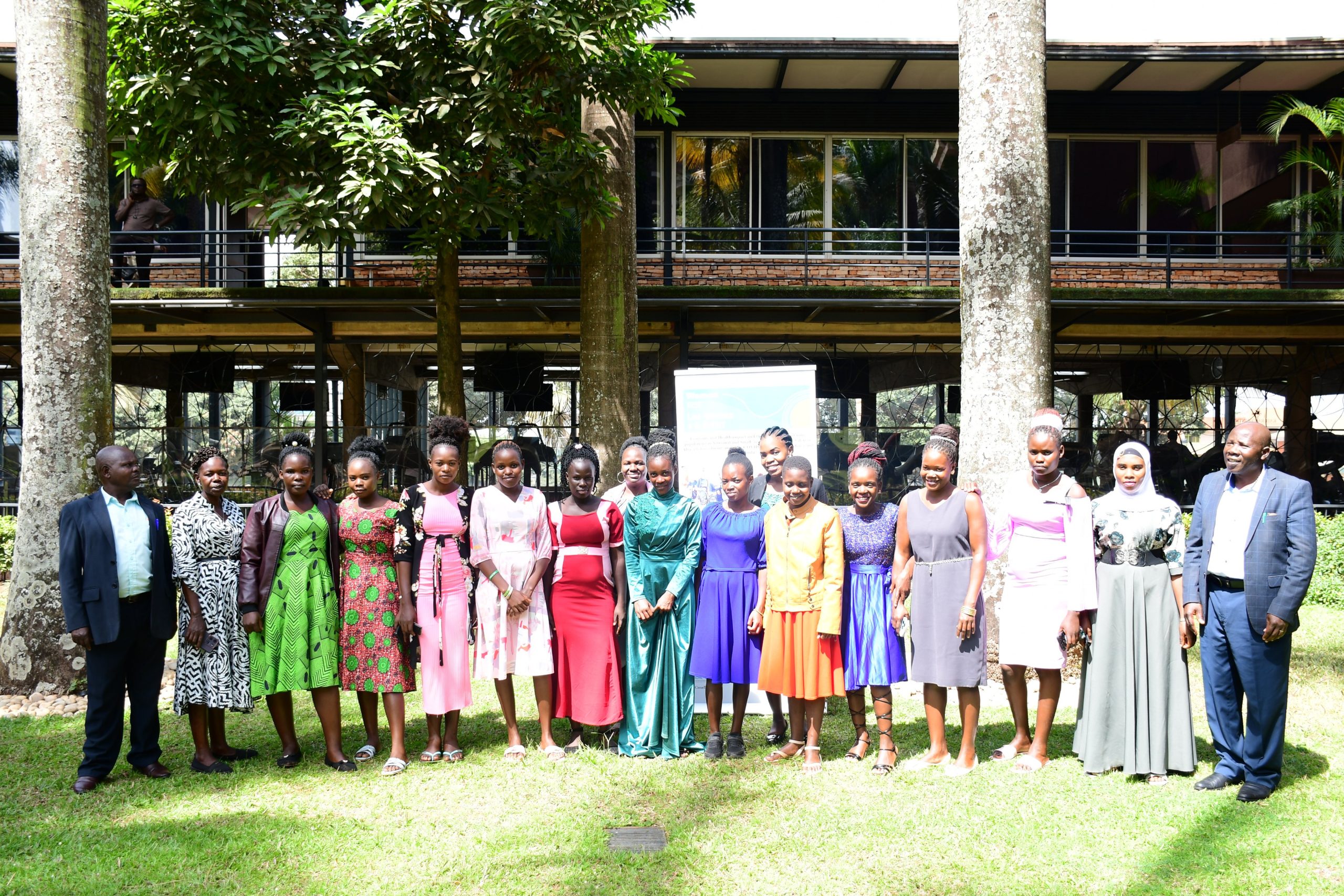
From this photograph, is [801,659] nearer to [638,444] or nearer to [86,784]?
[638,444]

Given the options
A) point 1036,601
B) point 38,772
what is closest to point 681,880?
point 1036,601

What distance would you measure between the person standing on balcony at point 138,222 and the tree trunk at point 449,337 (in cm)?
609

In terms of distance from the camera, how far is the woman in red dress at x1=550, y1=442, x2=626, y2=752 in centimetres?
559

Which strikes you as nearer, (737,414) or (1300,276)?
(737,414)

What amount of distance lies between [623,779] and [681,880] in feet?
4.12

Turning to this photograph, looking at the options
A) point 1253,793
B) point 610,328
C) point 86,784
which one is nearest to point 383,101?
point 610,328

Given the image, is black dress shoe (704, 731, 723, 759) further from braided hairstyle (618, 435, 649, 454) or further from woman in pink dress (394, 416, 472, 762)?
braided hairstyle (618, 435, 649, 454)

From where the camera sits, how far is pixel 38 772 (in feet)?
17.7

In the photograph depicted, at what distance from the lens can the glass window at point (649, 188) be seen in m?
15.0

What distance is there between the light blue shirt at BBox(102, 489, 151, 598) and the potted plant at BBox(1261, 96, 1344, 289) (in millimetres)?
14079

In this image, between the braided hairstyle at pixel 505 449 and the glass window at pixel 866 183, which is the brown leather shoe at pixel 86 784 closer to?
the braided hairstyle at pixel 505 449

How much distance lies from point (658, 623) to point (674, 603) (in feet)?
0.46

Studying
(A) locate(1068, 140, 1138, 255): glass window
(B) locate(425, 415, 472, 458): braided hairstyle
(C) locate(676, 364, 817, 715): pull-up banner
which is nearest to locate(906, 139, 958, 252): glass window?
(A) locate(1068, 140, 1138, 255): glass window

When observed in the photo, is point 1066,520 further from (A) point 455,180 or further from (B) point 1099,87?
(B) point 1099,87
